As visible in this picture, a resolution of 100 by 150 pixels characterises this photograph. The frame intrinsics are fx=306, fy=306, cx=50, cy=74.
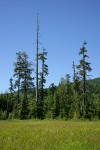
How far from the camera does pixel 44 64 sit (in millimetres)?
57219

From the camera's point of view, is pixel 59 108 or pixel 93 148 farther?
pixel 59 108

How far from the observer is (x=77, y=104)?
53969 mm

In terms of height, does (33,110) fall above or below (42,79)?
below

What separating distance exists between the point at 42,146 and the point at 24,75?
52117 mm

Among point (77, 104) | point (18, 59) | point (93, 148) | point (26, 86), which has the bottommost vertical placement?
point (93, 148)

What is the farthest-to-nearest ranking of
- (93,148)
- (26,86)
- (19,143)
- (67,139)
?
(26,86) < (67,139) < (19,143) < (93,148)

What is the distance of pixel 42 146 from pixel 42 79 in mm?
47003

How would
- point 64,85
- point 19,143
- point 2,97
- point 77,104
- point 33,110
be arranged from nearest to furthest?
point 19,143
point 33,110
point 77,104
point 64,85
point 2,97

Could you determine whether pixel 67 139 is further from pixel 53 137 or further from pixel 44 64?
pixel 44 64

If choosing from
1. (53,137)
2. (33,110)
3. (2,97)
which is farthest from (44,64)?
(2,97)

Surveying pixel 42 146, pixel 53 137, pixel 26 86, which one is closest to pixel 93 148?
pixel 42 146

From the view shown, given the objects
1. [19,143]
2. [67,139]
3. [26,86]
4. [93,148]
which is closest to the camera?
[93,148]

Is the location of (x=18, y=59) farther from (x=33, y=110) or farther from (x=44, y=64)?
(x=33, y=110)

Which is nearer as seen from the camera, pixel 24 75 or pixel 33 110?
pixel 33 110
